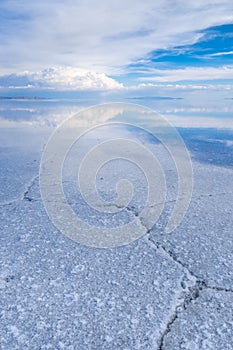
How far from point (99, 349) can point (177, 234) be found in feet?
4.03

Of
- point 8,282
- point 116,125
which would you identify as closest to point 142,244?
point 8,282

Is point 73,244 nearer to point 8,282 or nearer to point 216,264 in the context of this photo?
point 8,282

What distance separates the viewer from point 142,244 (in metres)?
2.28

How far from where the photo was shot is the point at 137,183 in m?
3.64

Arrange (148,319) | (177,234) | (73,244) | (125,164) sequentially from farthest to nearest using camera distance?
(125,164) < (177,234) < (73,244) < (148,319)

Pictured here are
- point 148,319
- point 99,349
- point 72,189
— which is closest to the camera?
point 99,349

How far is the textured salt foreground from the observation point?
4.78ft

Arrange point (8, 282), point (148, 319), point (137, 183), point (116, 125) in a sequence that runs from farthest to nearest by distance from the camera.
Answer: point (116, 125)
point (137, 183)
point (8, 282)
point (148, 319)

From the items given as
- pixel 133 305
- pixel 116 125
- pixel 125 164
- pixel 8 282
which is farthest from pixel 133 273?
pixel 116 125

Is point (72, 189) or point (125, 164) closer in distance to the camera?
point (72, 189)

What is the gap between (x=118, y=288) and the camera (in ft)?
5.87

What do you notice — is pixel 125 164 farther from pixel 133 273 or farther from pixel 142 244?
pixel 133 273

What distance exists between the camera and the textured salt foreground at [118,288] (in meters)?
1.46

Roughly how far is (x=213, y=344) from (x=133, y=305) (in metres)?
0.42
